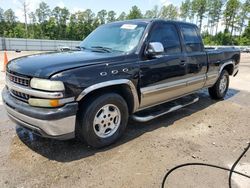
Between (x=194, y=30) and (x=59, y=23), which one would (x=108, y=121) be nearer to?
(x=194, y=30)

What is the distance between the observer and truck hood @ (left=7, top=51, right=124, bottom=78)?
3190 millimetres

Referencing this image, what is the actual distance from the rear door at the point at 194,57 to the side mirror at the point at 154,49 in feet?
3.80

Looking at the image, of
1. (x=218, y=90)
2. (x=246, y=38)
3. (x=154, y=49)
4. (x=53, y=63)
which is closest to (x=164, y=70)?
(x=154, y=49)

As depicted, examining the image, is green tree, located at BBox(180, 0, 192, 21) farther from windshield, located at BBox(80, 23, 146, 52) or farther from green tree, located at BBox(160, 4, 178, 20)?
windshield, located at BBox(80, 23, 146, 52)

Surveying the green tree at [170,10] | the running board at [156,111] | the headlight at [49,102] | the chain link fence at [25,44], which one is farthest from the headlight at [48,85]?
the green tree at [170,10]

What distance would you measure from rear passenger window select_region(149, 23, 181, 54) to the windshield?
252 millimetres

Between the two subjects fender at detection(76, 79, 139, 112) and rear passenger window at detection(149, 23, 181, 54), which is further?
rear passenger window at detection(149, 23, 181, 54)

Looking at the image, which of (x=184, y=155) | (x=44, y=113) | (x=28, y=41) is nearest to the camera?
(x=44, y=113)

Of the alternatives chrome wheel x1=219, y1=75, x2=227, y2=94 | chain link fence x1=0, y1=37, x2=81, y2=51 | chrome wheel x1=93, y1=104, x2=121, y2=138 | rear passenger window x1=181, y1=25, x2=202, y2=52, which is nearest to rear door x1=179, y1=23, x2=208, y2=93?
rear passenger window x1=181, y1=25, x2=202, y2=52

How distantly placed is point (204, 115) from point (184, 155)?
6.90 feet

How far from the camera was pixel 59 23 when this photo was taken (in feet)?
257

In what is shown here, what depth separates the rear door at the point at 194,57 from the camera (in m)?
5.21

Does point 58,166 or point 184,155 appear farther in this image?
point 184,155

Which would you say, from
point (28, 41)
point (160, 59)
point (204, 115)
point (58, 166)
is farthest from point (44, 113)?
point (28, 41)
